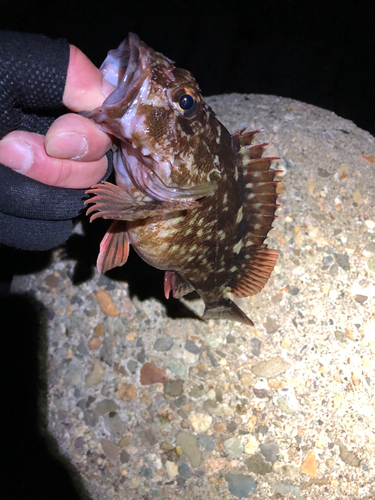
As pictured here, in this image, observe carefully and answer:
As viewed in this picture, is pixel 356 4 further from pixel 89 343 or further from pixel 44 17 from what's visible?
pixel 89 343

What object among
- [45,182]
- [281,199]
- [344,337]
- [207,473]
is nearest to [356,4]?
[281,199]

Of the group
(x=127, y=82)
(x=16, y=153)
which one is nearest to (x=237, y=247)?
(x=127, y=82)

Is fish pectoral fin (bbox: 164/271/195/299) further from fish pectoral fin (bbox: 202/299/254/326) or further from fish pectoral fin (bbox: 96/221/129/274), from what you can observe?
fish pectoral fin (bbox: 96/221/129/274)

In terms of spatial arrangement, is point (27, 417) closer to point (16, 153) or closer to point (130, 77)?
point (16, 153)

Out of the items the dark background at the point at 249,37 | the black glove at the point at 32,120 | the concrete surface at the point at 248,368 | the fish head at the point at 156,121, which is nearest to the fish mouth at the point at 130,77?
the fish head at the point at 156,121

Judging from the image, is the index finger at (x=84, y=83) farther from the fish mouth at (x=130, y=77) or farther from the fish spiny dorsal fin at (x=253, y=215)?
the fish spiny dorsal fin at (x=253, y=215)

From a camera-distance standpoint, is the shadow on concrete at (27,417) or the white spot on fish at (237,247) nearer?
the white spot on fish at (237,247)
